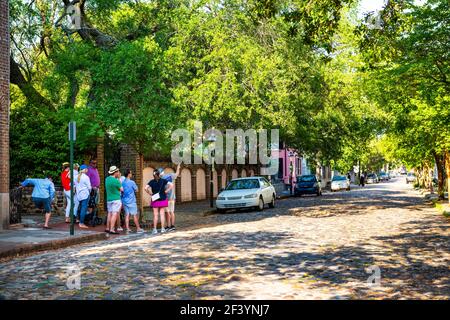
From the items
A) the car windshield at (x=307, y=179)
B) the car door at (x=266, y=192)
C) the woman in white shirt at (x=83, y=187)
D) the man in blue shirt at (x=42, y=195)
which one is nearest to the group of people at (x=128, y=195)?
the woman in white shirt at (x=83, y=187)

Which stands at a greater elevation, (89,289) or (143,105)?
(143,105)

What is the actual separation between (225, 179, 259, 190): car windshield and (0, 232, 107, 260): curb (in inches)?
434

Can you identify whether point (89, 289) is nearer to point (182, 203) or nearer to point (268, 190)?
point (268, 190)

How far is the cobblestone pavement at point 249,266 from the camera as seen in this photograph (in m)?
7.00

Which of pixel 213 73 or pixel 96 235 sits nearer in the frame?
pixel 96 235

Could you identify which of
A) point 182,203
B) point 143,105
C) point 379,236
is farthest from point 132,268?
point 182,203

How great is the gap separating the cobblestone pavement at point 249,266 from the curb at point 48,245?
431 mm

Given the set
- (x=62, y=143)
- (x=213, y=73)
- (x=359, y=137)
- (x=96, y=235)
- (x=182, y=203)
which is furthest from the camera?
(x=359, y=137)

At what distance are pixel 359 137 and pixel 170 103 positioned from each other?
20.0 metres

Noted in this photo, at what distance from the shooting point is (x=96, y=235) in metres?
14.3

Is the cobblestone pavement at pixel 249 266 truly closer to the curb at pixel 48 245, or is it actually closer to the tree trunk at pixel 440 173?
the curb at pixel 48 245

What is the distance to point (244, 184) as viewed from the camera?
25.2 metres

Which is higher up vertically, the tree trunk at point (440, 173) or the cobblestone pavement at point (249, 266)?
the tree trunk at point (440, 173)

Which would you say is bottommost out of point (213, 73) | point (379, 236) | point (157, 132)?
point (379, 236)
